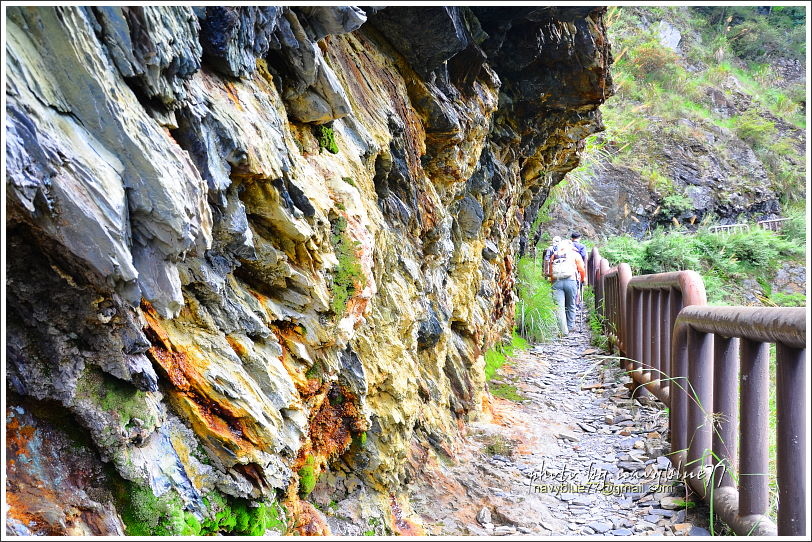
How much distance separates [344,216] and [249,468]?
1198mm

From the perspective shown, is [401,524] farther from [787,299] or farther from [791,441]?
[787,299]

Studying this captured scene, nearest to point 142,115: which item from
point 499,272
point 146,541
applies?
point 146,541

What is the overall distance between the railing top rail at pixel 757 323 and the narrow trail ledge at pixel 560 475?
116 cm

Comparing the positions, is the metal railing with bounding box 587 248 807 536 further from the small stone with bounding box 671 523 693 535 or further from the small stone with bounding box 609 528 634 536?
the small stone with bounding box 609 528 634 536

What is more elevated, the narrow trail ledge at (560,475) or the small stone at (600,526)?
the narrow trail ledge at (560,475)

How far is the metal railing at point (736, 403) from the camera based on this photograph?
6.72ft

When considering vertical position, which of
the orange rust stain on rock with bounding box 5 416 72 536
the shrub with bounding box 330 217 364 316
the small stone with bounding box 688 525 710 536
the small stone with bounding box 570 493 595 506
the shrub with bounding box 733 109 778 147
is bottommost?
the small stone with bounding box 570 493 595 506

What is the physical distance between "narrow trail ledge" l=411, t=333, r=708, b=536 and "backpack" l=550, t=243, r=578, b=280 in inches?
154

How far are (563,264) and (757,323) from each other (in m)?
7.50

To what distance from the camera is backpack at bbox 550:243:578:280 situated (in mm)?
9609

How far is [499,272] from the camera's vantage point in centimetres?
811

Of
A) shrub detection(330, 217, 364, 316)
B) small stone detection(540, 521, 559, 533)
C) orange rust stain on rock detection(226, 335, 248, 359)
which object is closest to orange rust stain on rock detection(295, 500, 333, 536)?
orange rust stain on rock detection(226, 335, 248, 359)

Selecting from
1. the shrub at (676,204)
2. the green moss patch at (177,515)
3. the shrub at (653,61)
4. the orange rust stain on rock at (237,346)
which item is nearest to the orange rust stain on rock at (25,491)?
the green moss patch at (177,515)

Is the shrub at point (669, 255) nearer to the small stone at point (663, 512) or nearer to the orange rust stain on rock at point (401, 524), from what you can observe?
the small stone at point (663, 512)
